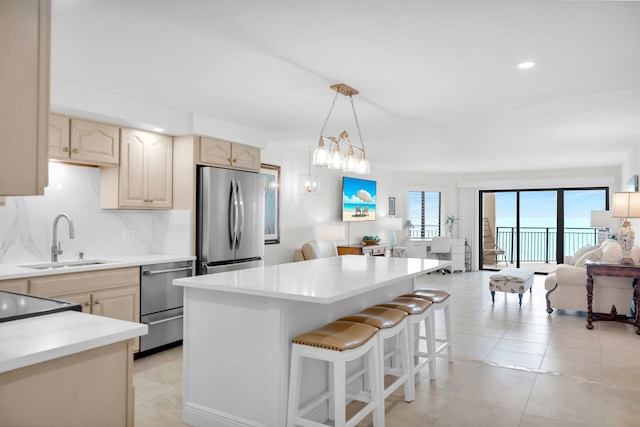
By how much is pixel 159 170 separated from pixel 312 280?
2.58 m

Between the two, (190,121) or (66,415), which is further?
(190,121)

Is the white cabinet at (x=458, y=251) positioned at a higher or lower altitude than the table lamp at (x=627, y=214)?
lower

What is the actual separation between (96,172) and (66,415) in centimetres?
331

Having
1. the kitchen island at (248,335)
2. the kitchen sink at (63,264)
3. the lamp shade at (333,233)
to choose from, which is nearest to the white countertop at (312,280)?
the kitchen island at (248,335)

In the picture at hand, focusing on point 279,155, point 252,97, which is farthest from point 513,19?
point 279,155

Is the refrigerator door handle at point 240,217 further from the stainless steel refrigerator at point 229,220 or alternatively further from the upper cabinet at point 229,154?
the upper cabinet at point 229,154

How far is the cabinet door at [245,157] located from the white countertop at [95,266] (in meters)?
1.26

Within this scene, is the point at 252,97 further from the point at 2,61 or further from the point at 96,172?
the point at 2,61

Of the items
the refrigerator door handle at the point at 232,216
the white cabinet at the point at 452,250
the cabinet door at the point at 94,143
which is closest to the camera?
the cabinet door at the point at 94,143

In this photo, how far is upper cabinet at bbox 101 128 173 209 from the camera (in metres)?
4.12

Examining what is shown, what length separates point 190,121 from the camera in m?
4.47

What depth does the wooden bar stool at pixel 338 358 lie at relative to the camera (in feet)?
7.23

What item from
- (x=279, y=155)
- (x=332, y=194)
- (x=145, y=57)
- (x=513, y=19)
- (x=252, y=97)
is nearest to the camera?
(x=513, y=19)

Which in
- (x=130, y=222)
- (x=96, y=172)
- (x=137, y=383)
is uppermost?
(x=96, y=172)
